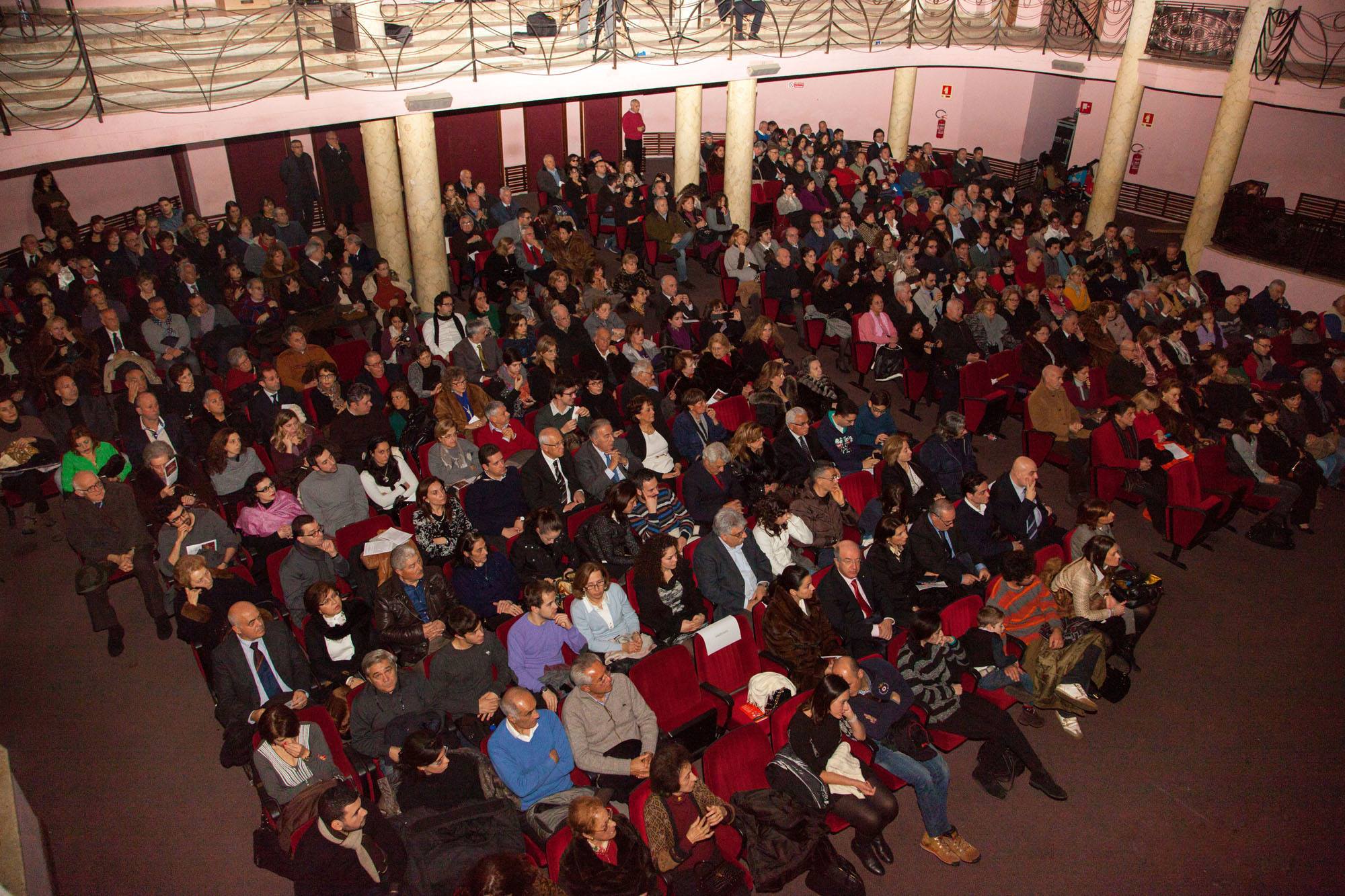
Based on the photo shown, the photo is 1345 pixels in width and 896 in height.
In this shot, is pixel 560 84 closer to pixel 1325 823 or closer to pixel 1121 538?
pixel 1121 538

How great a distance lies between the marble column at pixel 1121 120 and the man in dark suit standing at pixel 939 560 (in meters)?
10.9

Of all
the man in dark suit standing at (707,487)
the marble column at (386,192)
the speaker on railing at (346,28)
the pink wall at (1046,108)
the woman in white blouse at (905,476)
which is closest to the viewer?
the man in dark suit standing at (707,487)

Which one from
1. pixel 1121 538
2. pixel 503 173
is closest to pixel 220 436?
pixel 1121 538

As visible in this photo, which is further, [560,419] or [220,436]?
[560,419]

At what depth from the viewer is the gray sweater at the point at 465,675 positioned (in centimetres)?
477

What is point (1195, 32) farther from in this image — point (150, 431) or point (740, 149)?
point (150, 431)

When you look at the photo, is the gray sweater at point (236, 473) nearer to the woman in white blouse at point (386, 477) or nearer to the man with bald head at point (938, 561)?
the woman in white blouse at point (386, 477)

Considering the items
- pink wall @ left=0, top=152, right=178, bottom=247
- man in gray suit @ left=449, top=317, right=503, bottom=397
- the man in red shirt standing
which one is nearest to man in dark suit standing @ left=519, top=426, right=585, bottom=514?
man in gray suit @ left=449, top=317, right=503, bottom=397

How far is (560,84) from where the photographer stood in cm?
1048

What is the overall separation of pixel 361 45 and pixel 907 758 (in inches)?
400

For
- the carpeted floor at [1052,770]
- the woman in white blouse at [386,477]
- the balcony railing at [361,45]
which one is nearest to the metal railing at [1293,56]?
the balcony railing at [361,45]

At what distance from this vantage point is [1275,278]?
12.1 m

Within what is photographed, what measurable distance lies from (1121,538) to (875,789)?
159 inches

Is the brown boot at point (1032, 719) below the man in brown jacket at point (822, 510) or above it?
below
